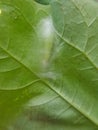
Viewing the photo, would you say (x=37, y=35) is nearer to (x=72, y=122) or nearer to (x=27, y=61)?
(x=27, y=61)

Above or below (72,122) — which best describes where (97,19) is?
above

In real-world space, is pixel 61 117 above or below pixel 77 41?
below

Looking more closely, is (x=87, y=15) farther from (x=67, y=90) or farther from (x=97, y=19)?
(x=67, y=90)

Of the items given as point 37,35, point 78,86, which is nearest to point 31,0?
point 37,35

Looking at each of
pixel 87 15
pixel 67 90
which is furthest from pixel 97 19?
pixel 67 90

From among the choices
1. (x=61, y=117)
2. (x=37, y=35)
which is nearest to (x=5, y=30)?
(x=37, y=35)
